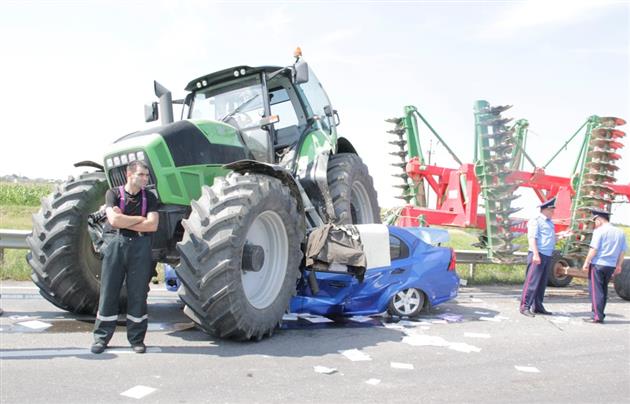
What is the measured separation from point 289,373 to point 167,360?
1.01 metres

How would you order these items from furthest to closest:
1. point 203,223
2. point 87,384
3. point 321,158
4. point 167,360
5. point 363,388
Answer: point 321,158, point 203,223, point 167,360, point 363,388, point 87,384

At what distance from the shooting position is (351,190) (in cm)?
817

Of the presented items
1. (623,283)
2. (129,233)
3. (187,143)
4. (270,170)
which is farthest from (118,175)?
(623,283)

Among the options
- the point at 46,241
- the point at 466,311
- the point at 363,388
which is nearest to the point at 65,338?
the point at 46,241

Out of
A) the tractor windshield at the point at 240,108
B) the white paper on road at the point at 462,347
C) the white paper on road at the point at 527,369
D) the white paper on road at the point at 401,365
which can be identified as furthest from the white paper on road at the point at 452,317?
the tractor windshield at the point at 240,108

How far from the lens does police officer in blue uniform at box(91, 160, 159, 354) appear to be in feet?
16.0

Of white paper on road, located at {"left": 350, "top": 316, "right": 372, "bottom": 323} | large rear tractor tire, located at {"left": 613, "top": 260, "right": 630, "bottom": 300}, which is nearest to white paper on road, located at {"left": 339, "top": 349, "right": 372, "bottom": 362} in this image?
white paper on road, located at {"left": 350, "top": 316, "right": 372, "bottom": 323}

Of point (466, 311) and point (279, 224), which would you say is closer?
point (279, 224)

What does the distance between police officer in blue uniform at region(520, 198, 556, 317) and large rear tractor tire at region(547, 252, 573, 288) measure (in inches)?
109

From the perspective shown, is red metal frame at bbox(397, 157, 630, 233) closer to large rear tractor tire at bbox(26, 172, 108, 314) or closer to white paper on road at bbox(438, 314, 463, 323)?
white paper on road at bbox(438, 314, 463, 323)

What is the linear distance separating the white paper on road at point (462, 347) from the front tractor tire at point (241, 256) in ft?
5.50

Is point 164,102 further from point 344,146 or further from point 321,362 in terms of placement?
point 321,362

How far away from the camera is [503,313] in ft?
25.1

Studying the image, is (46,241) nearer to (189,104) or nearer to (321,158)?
(189,104)
